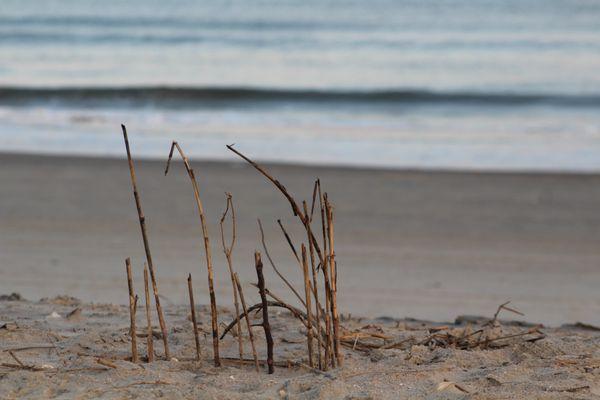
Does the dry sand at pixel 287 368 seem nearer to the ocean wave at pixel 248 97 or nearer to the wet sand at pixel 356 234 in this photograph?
the wet sand at pixel 356 234

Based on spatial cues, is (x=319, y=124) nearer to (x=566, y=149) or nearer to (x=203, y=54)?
(x=566, y=149)

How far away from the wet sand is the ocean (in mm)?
1396

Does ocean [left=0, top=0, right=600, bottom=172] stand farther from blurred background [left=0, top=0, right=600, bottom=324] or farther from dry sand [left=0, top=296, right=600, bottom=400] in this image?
dry sand [left=0, top=296, right=600, bottom=400]

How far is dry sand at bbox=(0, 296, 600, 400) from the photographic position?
3.12 metres

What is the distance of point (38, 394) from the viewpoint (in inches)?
120

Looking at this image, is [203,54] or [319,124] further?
[203,54]

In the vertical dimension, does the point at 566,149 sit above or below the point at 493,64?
below

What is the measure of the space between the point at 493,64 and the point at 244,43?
8.23m

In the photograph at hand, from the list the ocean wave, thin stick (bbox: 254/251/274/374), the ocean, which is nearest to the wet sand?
the ocean

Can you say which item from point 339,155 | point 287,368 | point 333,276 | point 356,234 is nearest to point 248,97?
point 339,155

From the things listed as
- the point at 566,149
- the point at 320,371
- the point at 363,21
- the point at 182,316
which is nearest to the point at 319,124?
the point at 566,149

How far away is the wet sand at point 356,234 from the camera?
600cm

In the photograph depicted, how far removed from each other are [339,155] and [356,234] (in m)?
4.44

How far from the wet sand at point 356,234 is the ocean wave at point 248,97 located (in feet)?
25.7
